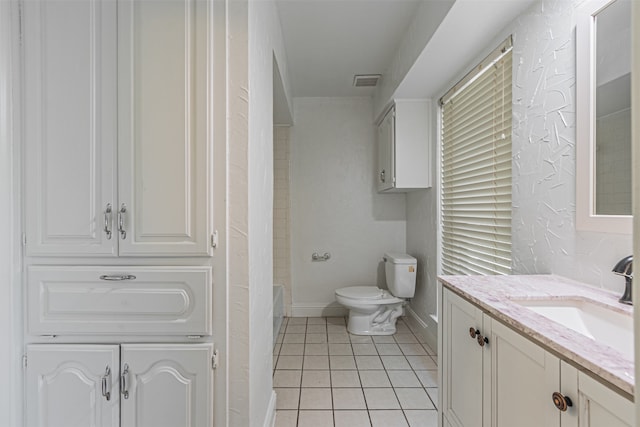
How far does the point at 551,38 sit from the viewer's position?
4.88 feet

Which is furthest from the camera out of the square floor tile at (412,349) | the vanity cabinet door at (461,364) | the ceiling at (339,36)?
the square floor tile at (412,349)

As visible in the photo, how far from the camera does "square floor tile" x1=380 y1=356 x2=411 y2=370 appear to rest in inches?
99.5

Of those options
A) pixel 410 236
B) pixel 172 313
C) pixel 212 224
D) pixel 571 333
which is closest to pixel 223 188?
pixel 212 224

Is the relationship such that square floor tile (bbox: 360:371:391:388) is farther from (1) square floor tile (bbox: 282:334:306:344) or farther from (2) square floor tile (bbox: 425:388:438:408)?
(1) square floor tile (bbox: 282:334:306:344)

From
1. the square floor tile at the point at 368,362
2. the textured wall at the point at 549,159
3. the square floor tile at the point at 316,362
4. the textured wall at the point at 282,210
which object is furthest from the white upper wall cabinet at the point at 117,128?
the textured wall at the point at 282,210

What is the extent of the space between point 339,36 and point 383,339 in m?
2.58

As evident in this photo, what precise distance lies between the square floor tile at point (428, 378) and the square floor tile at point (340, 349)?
604 mm

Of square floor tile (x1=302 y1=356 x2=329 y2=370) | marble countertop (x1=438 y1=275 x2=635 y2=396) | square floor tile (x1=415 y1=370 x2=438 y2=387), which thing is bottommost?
square floor tile (x1=302 y1=356 x2=329 y2=370)

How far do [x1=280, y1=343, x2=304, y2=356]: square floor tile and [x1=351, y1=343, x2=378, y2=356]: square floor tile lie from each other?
45 centimetres

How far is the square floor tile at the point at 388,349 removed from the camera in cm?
278

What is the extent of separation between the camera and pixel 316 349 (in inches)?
113

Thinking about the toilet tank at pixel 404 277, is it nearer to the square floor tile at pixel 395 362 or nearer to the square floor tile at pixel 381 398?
the square floor tile at pixel 395 362

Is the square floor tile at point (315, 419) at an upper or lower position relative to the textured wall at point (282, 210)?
lower

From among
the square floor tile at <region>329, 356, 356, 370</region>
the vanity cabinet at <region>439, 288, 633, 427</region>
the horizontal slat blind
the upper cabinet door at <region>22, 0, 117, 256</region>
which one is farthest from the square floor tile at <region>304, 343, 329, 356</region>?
the upper cabinet door at <region>22, 0, 117, 256</region>
